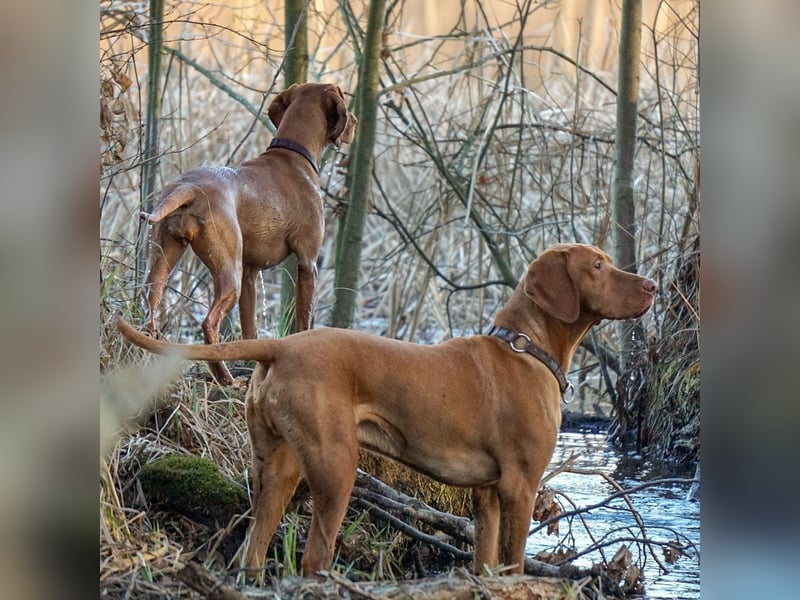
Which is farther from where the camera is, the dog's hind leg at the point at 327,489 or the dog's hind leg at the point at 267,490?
the dog's hind leg at the point at 267,490

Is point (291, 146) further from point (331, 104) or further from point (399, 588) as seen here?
point (399, 588)

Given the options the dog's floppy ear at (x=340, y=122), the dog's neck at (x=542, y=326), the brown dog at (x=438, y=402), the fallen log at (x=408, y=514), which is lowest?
the fallen log at (x=408, y=514)

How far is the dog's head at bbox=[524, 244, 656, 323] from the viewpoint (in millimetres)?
4531

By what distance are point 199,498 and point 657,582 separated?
1.85m

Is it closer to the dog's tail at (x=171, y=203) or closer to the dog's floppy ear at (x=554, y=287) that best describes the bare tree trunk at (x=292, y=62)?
the dog's tail at (x=171, y=203)

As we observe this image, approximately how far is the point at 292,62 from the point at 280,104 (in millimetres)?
435

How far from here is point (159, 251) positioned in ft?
14.9

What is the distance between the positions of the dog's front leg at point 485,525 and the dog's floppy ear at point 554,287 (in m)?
0.72

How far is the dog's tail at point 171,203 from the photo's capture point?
4304 millimetres

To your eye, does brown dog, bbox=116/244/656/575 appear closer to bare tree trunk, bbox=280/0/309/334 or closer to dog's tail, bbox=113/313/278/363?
dog's tail, bbox=113/313/278/363

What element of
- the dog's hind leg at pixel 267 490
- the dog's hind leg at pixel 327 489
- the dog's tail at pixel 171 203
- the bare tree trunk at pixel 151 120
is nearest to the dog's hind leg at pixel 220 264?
the dog's tail at pixel 171 203

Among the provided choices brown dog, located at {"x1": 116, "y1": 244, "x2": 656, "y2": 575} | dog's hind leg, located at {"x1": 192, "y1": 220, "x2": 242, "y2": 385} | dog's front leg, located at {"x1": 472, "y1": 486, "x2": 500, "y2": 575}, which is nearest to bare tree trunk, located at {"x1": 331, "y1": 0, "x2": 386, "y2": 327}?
dog's hind leg, located at {"x1": 192, "y1": 220, "x2": 242, "y2": 385}
